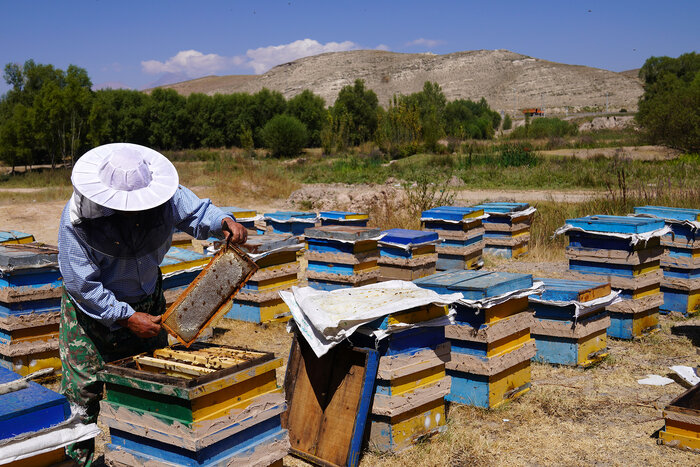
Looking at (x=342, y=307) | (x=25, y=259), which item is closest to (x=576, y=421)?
(x=342, y=307)

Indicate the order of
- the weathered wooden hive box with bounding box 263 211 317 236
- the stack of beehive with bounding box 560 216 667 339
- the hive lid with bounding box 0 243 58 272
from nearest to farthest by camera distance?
the hive lid with bounding box 0 243 58 272 → the stack of beehive with bounding box 560 216 667 339 → the weathered wooden hive box with bounding box 263 211 317 236

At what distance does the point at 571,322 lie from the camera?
5156mm

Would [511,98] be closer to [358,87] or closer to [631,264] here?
[358,87]

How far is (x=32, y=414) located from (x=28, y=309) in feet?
10.4

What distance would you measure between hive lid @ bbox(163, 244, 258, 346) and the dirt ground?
4.14ft

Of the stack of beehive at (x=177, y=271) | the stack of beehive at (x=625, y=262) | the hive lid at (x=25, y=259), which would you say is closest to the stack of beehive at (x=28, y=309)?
the hive lid at (x=25, y=259)

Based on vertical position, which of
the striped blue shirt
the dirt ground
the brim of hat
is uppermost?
the brim of hat

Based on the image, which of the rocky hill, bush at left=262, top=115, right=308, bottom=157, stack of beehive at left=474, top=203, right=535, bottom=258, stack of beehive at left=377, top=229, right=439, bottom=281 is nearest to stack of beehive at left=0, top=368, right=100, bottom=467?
stack of beehive at left=377, top=229, right=439, bottom=281

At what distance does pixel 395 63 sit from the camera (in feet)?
383

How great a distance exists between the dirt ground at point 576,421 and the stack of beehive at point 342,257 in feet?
3.12

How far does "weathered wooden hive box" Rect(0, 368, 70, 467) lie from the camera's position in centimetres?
214

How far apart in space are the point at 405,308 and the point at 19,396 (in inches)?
78.2

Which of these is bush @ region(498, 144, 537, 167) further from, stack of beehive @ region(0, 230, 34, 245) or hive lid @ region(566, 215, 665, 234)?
stack of beehive @ region(0, 230, 34, 245)

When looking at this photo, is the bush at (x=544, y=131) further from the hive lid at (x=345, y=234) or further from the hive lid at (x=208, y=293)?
the hive lid at (x=208, y=293)
